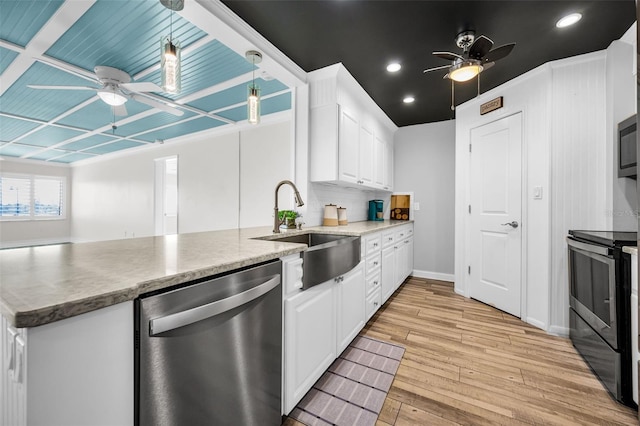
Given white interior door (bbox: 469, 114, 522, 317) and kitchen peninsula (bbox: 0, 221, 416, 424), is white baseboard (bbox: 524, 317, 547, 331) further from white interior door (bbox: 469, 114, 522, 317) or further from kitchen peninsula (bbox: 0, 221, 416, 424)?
kitchen peninsula (bbox: 0, 221, 416, 424)

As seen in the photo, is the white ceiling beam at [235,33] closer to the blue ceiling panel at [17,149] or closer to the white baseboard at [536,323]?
the white baseboard at [536,323]

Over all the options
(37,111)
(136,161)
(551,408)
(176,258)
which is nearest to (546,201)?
(551,408)

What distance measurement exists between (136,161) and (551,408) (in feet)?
26.6

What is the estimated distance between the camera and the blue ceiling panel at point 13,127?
4303mm

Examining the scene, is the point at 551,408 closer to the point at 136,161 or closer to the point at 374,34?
the point at 374,34

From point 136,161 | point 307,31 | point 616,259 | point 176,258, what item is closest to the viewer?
point 176,258

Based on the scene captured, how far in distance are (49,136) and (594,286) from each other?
837cm

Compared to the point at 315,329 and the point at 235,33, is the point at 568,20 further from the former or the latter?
the point at 315,329

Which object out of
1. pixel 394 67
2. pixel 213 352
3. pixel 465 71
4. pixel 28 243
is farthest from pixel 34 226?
pixel 465 71

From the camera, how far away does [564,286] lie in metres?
2.38

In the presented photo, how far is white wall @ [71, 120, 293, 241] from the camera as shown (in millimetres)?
4512

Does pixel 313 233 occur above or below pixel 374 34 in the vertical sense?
below

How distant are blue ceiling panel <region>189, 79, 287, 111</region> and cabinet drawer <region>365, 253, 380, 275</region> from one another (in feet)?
7.56

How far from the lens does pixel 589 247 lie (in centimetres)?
185
